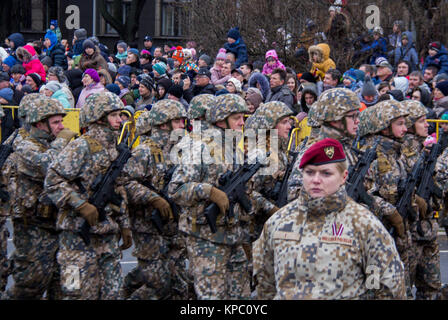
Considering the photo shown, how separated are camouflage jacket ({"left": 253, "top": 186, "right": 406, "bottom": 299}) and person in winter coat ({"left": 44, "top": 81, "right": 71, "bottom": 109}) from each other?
1002cm

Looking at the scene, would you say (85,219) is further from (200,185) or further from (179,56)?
(179,56)

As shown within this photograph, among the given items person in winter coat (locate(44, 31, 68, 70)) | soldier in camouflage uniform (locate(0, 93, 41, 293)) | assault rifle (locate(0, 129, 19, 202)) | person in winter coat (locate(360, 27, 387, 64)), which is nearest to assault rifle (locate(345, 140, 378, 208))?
soldier in camouflage uniform (locate(0, 93, 41, 293))

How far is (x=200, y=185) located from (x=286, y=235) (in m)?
2.58

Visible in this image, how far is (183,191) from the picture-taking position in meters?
7.30

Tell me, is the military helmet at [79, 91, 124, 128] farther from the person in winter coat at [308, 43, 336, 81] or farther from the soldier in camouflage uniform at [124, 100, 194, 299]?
the person in winter coat at [308, 43, 336, 81]

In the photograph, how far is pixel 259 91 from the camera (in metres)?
13.8

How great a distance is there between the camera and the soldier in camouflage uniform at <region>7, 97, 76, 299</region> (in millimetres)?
8203

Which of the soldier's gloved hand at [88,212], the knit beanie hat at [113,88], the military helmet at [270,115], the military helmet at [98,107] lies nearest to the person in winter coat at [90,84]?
the knit beanie hat at [113,88]

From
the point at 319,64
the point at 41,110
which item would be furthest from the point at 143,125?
the point at 319,64

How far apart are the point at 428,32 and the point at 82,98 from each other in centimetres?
805

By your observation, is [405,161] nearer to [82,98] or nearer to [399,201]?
[399,201]

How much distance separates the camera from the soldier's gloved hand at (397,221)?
24.7ft

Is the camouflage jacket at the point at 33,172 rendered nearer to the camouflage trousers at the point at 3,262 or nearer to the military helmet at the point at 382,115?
the camouflage trousers at the point at 3,262
